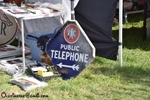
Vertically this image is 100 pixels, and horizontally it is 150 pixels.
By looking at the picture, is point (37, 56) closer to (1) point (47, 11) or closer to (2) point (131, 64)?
(1) point (47, 11)

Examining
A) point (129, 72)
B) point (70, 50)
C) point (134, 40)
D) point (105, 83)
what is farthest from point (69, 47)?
point (134, 40)

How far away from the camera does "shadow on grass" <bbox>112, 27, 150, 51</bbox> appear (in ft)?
19.7

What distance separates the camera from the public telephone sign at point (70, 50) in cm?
424

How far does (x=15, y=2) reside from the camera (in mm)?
5219

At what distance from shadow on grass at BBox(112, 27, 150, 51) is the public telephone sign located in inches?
73.8

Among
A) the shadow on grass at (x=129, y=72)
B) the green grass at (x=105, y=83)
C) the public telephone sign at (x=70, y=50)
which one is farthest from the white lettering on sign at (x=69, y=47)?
the shadow on grass at (x=129, y=72)

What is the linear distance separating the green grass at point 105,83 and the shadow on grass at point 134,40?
578mm

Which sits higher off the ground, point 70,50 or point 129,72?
point 70,50

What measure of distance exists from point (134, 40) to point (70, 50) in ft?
7.85

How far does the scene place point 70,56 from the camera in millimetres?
4340

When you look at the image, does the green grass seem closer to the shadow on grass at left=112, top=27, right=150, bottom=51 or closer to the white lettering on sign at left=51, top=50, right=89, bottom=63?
the white lettering on sign at left=51, top=50, right=89, bottom=63

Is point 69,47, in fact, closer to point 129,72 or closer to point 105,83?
point 105,83

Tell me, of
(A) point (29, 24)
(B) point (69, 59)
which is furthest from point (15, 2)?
(B) point (69, 59)

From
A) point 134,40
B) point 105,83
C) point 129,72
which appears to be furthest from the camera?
point 134,40
